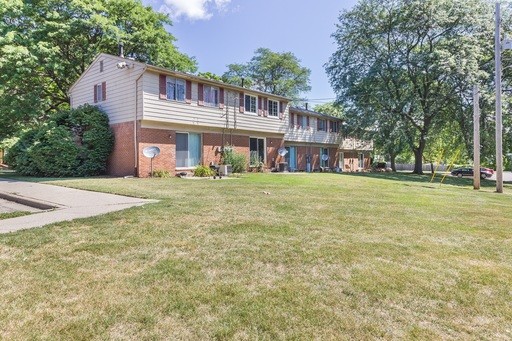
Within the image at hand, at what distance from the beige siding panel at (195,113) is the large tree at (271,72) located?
2199 centimetres

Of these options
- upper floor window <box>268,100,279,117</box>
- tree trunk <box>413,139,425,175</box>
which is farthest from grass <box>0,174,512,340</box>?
tree trunk <box>413,139,425,175</box>

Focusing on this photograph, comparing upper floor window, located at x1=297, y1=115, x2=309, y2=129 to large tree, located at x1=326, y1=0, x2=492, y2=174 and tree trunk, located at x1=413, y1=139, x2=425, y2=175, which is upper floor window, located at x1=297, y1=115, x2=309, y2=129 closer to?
large tree, located at x1=326, y1=0, x2=492, y2=174

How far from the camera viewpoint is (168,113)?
15.8 meters

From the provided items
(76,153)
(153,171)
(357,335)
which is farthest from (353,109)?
(357,335)

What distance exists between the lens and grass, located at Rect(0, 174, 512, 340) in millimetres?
2307

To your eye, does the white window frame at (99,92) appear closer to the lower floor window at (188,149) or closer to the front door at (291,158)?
the lower floor window at (188,149)

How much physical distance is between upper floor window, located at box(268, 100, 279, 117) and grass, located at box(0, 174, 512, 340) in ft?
57.2

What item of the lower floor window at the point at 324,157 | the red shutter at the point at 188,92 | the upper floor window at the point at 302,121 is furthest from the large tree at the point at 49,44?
the lower floor window at the point at 324,157

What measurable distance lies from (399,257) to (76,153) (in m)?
15.6

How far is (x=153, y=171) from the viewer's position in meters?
15.4

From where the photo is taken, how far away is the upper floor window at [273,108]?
2223 centimetres

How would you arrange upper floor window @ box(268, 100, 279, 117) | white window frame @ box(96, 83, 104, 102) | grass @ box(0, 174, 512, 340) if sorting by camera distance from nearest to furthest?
1. grass @ box(0, 174, 512, 340)
2. white window frame @ box(96, 83, 104, 102)
3. upper floor window @ box(268, 100, 279, 117)

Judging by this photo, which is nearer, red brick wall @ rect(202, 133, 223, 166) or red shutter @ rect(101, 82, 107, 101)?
red shutter @ rect(101, 82, 107, 101)

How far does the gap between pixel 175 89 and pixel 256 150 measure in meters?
7.38
